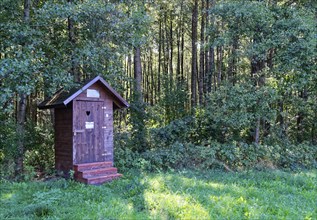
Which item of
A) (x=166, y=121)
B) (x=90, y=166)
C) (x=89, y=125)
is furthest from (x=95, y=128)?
(x=166, y=121)

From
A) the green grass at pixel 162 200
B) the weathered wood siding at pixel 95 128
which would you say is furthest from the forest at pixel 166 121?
the weathered wood siding at pixel 95 128

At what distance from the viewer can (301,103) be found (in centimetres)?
1198

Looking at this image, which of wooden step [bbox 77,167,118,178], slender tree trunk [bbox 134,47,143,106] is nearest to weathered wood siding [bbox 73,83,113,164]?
wooden step [bbox 77,167,118,178]

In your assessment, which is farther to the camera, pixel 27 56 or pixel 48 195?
pixel 27 56

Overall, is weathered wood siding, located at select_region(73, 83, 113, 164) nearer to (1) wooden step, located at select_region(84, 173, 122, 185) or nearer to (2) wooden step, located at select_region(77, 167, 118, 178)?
(2) wooden step, located at select_region(77, 167, 118, 178)

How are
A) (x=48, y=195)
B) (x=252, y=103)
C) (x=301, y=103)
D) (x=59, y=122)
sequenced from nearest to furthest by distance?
(x=48, y=195)
(x=59, y=122)
(x=252, y=103)
(x=301, y=103)

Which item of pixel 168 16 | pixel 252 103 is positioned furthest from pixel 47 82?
pixel 168 16

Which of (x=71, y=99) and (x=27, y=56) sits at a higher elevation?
(x=27, y=56)

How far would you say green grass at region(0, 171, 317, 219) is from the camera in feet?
15.9

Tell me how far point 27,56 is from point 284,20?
28.4ft

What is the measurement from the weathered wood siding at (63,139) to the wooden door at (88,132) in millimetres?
175

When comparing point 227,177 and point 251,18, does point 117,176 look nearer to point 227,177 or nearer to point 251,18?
point 227,177

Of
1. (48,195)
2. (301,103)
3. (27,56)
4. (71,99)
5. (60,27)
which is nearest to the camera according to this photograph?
(48,195)

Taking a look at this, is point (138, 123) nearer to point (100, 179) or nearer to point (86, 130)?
point (86, 130)
